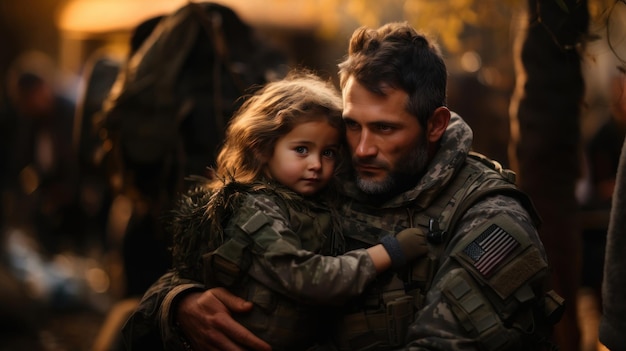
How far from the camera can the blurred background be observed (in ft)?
18.1

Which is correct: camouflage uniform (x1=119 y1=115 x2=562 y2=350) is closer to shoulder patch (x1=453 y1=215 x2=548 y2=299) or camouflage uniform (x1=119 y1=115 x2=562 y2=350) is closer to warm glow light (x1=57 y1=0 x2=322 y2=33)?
shoulder patch (x1=453 y1=215 x2=548 y2=299)

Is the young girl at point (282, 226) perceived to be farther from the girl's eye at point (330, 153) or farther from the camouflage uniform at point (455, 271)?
the camouflage uniform at point (455, 271)

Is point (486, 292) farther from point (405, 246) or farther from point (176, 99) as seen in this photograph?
point (176, 99)

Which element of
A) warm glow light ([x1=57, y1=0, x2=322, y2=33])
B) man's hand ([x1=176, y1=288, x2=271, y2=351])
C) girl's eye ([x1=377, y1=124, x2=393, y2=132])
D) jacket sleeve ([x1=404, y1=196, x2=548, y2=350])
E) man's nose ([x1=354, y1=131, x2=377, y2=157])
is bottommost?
warm glow light ([x1=57, y1=0, x2=322, y2=33])

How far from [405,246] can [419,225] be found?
0.22 meters

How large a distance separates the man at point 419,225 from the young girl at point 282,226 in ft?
0.25

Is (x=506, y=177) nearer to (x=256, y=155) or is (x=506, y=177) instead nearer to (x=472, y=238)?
(x=472, y=238)

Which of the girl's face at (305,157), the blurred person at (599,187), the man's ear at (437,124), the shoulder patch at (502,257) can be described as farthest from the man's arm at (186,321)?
the blurred person at (599,187)

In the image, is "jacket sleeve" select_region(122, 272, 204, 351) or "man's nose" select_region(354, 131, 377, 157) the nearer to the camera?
"man's nose" select_region(354, 131, 377, 157)

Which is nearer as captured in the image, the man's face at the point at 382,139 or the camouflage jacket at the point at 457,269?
the camouflage jacket at the point at 457,269

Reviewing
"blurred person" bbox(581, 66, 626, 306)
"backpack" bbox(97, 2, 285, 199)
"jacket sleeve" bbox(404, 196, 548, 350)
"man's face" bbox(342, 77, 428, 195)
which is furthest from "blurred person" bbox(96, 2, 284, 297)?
"blurred person" bbox(581, 66, 626, 306)

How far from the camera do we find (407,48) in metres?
4.07

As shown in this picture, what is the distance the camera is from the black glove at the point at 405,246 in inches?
150

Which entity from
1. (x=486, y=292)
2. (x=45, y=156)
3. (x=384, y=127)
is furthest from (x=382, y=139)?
(x=45, y=156)
